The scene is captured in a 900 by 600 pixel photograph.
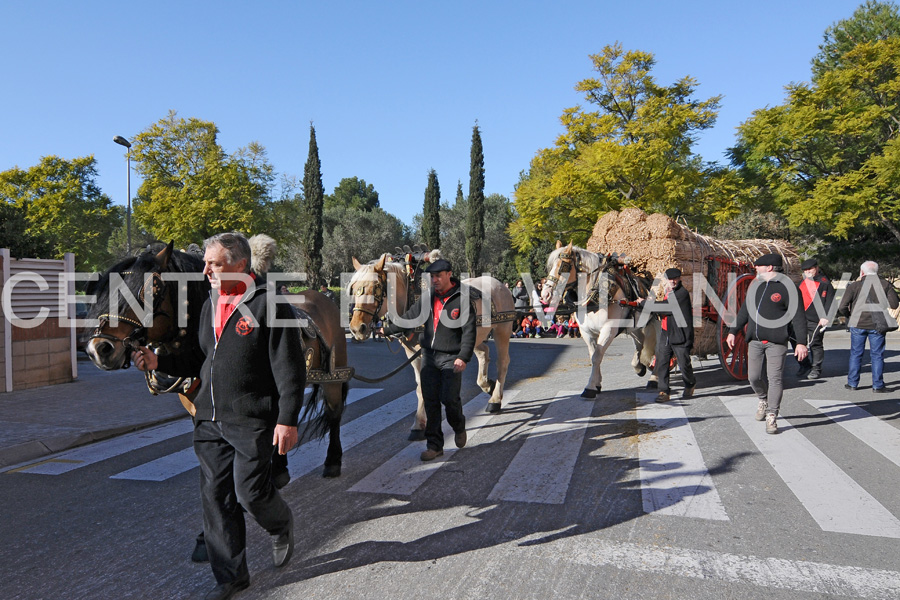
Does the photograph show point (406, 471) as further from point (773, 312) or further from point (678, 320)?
point (678, 320)

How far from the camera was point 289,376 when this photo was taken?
120 inches

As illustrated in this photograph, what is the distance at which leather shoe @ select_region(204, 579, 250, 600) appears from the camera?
9.83 ft

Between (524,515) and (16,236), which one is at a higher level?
(16,236)

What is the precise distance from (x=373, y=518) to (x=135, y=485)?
89.9 inches

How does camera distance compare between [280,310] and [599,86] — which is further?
[599,86]

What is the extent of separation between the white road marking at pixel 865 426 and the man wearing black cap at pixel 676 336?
5.56ft

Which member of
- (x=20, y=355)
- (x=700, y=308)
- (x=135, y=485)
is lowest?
(x=135, y=485)

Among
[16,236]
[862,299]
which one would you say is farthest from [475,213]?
[862,299]

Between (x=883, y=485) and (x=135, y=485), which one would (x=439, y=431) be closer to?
(x=135, y=485)

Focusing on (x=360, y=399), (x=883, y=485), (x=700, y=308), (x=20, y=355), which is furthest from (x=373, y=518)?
(x=20, y=355)

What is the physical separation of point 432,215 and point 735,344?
38480 mm

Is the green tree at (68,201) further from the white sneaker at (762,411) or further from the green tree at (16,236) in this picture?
the white sneaker at (762,411)

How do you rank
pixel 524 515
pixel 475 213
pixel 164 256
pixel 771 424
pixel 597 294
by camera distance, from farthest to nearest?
pixel 475 213, pixel 597 294, pixel 771 424, pixel 524 515, pixel 164 256

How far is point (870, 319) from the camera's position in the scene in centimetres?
882
